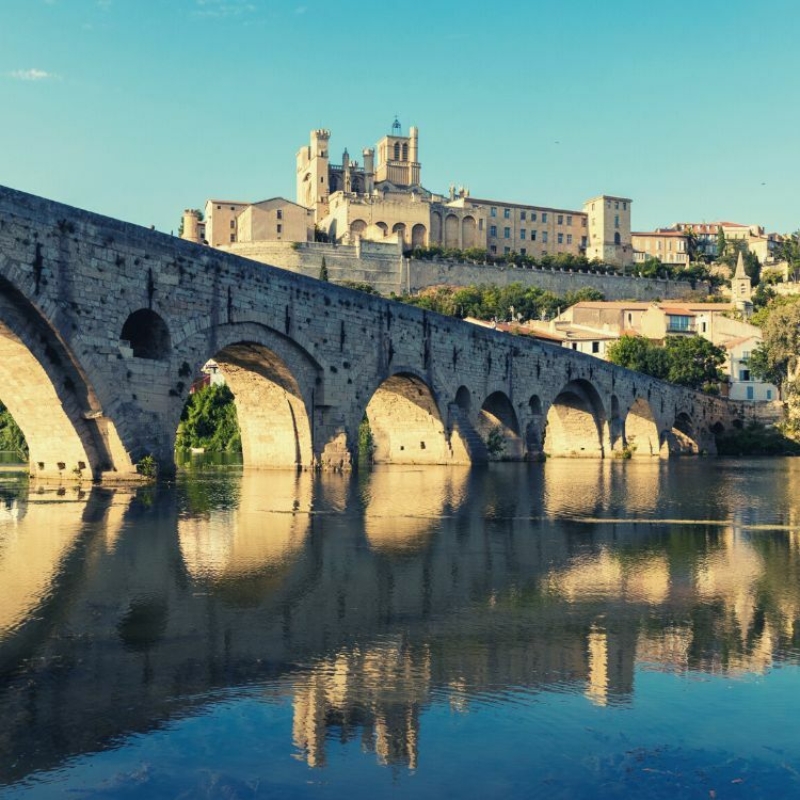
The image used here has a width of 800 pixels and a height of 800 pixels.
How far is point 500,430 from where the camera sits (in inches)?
1791

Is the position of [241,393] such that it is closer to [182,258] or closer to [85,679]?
[182,258]

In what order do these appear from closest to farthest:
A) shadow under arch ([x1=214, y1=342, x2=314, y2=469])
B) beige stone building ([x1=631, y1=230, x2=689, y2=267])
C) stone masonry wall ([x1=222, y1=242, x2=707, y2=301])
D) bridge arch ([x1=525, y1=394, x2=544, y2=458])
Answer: shadow under arch ([x1=214, y1=342, x2=314, y2=469]) < bridge arch ([x1=525, y1=394, x2=544, y2=458]) < stone masonry wall ([x1=222, y1=242, x2=707, y2=301]) < beige stone building ([x1=631, y1=230, x2=689, y2=267])

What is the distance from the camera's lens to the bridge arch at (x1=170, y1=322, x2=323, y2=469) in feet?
94.3

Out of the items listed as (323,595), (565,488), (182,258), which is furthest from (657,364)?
(323,595)

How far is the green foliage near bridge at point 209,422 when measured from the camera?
6153 centimetres

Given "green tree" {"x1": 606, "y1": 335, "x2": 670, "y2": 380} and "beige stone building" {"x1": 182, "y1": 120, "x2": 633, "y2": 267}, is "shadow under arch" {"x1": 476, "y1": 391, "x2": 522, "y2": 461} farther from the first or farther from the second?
"beige stone building" {"x1": 182, "y1": 120, "x2": 633, "y2": 267}

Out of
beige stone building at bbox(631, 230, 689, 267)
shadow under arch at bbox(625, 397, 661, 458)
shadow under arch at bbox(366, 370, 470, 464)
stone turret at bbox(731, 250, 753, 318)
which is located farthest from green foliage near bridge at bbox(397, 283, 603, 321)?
shadow under arch at bbox(366, 370, 470, 464)

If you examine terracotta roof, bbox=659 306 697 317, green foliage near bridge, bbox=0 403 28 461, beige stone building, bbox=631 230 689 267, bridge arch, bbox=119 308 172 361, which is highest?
beige stone building, bbox=631 230 689 267

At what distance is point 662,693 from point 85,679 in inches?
157

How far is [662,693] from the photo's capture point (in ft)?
21.2

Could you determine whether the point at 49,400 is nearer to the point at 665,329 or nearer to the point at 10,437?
the point at 10,437

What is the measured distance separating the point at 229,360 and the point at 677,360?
54.5m

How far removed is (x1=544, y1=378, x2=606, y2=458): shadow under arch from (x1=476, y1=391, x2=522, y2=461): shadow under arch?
9616mm

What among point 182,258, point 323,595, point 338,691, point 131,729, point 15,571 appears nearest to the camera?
point 131,729
